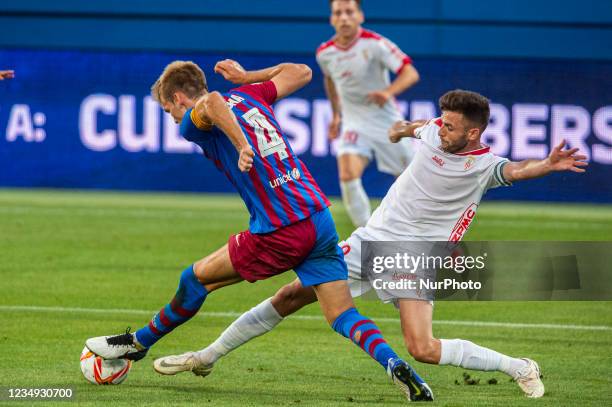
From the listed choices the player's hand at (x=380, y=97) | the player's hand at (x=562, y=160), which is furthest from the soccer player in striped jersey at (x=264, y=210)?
the player's hand at (x=380, y=97)

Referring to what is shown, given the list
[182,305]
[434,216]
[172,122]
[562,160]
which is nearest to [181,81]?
[182,305]

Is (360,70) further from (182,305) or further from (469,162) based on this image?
(182,305)

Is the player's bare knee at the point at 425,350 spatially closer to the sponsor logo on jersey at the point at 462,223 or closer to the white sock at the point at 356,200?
the sponsor logo on jersey at the point at 462,223

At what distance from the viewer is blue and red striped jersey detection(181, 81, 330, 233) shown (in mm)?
6125

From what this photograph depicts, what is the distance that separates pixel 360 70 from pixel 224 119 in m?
6.99

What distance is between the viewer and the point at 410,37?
19594 mm

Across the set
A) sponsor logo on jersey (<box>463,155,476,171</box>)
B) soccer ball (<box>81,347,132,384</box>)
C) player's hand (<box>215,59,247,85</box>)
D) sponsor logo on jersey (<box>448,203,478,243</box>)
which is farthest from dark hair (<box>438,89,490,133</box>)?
soccer ball (<box>81,347,132,384</box>)

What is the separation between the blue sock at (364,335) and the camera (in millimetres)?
5902

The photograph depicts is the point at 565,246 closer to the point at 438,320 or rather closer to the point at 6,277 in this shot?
the point at 438,320

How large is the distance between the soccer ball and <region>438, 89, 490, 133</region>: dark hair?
212 centimetres

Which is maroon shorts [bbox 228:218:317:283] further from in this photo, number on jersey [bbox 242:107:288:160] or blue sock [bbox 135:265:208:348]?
number on jersey [bbox 242:107:288:160]

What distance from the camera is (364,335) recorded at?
19.7ft

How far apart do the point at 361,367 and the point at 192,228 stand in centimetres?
643

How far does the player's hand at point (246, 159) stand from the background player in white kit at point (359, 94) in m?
6.45
